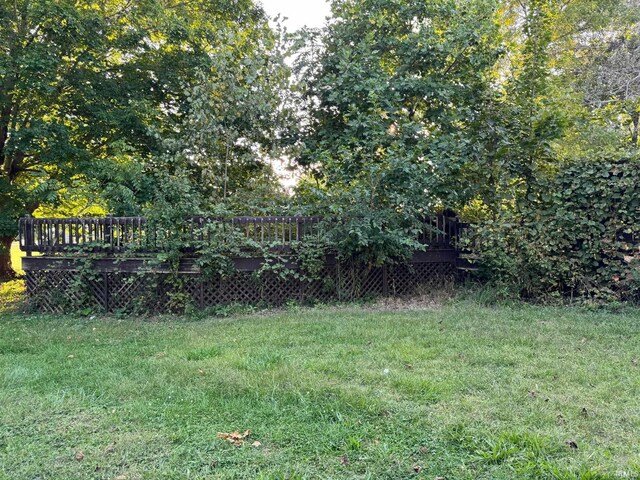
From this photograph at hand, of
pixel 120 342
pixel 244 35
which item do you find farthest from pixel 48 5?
pixel 120 342

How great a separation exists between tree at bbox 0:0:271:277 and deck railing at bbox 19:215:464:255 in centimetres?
61

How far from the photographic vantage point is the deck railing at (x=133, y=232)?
242 inches

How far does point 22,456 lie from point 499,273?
5.86 meters

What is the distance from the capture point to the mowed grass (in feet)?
7.02

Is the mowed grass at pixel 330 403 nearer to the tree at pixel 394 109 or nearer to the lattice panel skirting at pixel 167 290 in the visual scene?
the lattice panel skirting at pixel 167 290

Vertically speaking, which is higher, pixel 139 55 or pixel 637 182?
pixel 139 55

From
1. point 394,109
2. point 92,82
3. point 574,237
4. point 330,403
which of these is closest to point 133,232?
point 92,82

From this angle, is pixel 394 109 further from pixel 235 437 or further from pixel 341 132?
pixel 235 437

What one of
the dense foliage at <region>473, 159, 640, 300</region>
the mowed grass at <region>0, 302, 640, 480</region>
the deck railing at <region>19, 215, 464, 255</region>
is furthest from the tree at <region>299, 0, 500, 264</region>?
the mowed grass at <region>0, 302, 640, 480</region>

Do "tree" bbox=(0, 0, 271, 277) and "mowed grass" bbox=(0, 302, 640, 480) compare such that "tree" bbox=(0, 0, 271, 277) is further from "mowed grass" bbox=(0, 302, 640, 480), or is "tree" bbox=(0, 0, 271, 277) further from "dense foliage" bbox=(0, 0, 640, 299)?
"mowed grass" bbox=(0, 302, 640, 480)

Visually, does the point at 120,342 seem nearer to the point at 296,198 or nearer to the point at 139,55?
the point at 296,198

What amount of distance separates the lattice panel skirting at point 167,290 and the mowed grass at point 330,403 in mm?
1405

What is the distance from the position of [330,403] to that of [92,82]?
25.0 feet

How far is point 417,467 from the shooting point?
209cm
